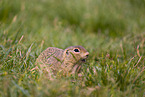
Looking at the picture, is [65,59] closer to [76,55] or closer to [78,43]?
[76,55]

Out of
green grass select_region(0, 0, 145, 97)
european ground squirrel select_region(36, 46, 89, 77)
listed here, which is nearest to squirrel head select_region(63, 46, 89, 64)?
european ground squirrel select_region(36, 46, 89, 77)

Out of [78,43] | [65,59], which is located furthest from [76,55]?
[78,43]

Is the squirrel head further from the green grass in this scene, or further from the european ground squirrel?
the green grass

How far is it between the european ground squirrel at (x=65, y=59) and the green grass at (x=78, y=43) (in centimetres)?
14

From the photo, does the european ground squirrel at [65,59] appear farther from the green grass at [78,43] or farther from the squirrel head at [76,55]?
the green grass at [78,43]

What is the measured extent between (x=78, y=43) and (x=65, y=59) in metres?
1.35

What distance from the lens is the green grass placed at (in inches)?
81.6

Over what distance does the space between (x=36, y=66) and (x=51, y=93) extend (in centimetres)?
81

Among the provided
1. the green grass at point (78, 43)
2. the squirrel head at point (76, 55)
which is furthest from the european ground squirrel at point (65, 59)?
the green grass at point (78, 43)

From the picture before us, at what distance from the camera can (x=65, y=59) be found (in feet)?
9.41

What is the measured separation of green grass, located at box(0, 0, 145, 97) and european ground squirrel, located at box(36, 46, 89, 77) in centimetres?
14

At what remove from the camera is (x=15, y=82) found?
83.5 inches

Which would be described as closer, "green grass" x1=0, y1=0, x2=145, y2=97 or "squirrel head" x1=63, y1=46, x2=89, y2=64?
"green grass" x1=0, y1=0, x2=145, y2=97

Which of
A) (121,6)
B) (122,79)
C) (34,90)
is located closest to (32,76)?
(34,90)
